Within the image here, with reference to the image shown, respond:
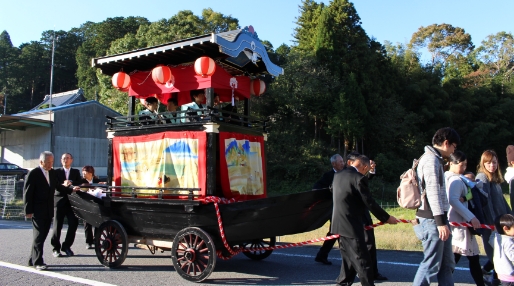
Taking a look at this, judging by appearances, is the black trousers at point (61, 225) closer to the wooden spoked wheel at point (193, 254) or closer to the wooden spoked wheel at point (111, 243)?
the wooden spoked wheel at point (111, 243)

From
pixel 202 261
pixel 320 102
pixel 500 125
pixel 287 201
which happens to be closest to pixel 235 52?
pixel 287 201

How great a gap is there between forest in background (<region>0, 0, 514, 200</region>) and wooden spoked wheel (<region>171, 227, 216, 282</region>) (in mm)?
24327

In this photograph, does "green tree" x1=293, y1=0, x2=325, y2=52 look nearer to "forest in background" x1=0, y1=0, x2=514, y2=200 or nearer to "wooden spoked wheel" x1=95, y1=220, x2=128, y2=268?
"forest in background" x1=0, y1=0, x2=514, y2=200

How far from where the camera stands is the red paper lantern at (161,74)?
6969mm

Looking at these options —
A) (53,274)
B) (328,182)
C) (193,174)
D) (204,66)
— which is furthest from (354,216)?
(53,274)

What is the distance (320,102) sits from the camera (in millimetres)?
31484

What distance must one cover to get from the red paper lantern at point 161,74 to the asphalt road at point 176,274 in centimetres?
314

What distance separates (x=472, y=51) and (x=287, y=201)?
50.8m

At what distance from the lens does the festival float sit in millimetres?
5672

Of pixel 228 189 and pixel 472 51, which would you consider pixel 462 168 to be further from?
pixel 472 51

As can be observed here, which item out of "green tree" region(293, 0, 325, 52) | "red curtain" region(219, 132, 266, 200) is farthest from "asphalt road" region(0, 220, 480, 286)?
"green tree" region(293, 0, 325, 52)

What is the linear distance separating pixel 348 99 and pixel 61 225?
83.5 ft

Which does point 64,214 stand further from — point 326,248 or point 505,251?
point 505,251

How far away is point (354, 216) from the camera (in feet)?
15.7
